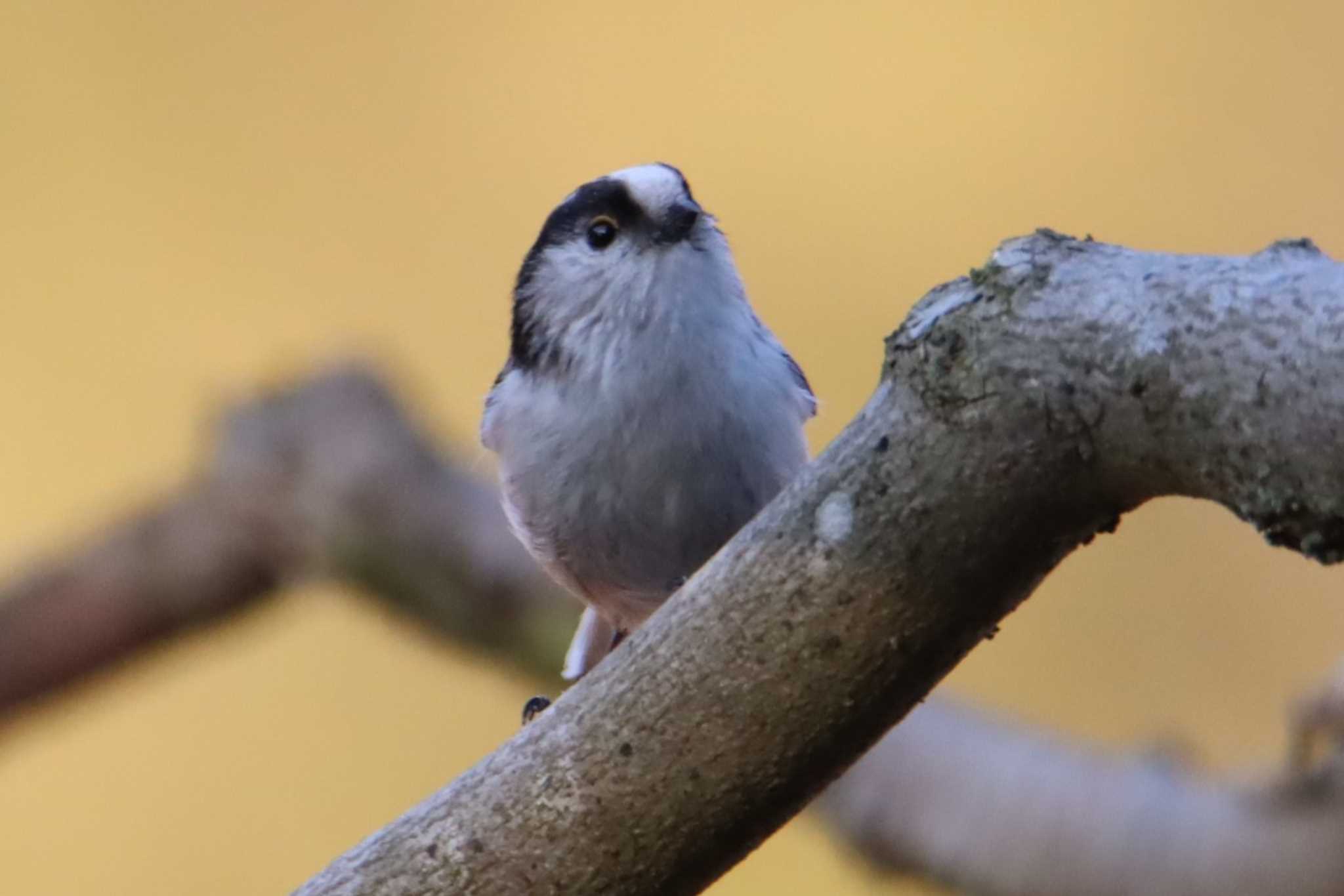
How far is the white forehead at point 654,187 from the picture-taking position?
1.07 metres

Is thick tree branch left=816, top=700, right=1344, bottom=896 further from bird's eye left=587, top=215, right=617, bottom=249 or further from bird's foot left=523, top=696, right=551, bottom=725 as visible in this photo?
bird's eye left=587, top=215, right=617, bottom=249

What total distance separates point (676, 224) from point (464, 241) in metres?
1.81

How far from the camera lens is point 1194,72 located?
8.31ft

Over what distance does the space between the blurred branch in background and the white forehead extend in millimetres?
1071

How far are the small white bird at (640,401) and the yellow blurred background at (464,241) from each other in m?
1.41

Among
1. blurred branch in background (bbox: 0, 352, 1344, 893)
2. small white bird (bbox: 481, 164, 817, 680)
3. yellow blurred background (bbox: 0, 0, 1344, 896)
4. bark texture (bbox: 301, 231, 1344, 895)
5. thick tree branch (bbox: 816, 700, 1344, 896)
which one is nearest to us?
bark texture (bbox: 301, 231, 1344, 895)

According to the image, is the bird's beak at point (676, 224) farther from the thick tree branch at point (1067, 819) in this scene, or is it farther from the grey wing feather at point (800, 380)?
the thick tree branch at point (1067, 819)

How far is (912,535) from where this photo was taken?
67 cm

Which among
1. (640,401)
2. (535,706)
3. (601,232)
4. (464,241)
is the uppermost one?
(464,241)

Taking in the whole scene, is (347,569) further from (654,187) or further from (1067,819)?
(654,187)

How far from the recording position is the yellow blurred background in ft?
8.38

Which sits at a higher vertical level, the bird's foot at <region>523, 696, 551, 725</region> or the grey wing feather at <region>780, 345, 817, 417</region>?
the grey wing feather at <region>780, 345, 817, 417</region>

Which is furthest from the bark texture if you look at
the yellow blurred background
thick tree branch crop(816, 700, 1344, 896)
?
the yellow blurred background

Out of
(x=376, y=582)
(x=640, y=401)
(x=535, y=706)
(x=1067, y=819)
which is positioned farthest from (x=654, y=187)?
(x=376, y=582)
